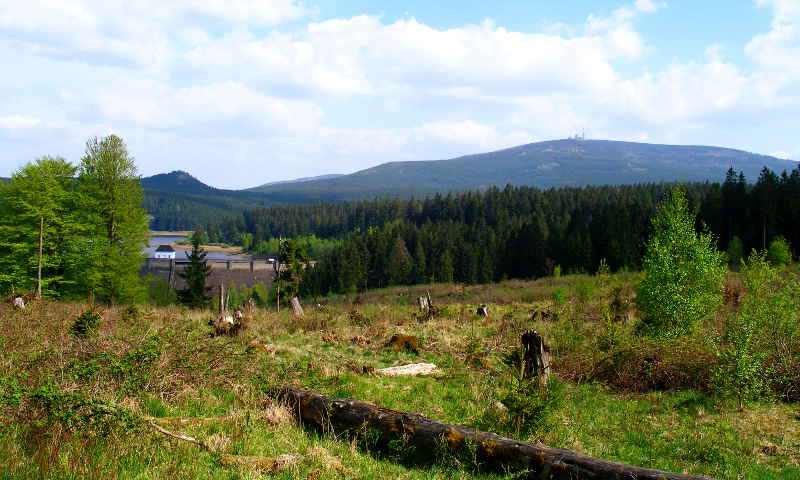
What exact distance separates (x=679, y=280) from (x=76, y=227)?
31771 mm

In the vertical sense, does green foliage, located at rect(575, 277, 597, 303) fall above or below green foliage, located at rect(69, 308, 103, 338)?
below

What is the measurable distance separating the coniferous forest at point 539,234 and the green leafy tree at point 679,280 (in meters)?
42.4

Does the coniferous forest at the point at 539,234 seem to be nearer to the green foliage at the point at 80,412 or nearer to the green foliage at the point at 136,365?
the green foliage at the point at 136,365

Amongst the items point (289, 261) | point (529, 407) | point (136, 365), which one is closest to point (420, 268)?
point (289, 261)

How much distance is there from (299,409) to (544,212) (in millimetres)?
121785

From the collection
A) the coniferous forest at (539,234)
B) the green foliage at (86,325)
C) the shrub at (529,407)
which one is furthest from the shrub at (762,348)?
the coniferous forest at (539,234)

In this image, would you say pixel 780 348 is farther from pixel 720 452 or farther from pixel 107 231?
pixel 107 231

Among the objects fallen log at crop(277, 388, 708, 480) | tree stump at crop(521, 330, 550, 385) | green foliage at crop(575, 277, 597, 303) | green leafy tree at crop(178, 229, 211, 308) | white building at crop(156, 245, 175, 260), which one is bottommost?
white building at crop(156, 245, 175, 260)

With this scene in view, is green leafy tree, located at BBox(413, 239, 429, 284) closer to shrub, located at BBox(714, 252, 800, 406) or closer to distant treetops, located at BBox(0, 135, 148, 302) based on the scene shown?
distant treetops, located at BBox(0, 135, 148, 302)

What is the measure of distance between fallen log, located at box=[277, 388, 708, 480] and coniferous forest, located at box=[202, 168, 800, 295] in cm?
5549

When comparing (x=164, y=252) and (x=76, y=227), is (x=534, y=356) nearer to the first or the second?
(x=76, y=227)

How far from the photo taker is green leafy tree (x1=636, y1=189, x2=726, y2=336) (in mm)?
15659

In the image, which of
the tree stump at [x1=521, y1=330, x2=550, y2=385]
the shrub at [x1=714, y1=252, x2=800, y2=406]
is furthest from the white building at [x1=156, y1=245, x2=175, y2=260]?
the shrub at [x1=714, y1=252, x2=800, y2=406]

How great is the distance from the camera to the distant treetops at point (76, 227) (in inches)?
1136
